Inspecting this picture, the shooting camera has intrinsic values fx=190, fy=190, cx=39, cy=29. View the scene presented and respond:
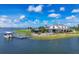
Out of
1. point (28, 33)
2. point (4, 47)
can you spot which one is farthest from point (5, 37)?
point (28, 33)

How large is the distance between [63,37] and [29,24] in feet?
1.25

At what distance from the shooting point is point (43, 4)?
6.41 ft

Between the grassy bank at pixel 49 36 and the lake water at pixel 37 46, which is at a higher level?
the grassy bank at pixel 49 36

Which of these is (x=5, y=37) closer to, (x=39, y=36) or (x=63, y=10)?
(x=39, y=36)

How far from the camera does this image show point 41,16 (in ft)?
6.47

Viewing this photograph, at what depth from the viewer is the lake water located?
196 cm

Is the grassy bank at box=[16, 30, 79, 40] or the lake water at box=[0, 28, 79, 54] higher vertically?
the grassy bank at box=[16, 30, 79, 40]

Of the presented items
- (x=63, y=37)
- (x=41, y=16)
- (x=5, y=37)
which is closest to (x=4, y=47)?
(x=5, y=37)

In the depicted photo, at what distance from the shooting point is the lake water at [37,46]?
77.2 inches

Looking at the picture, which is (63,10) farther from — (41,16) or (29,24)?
(29,24)

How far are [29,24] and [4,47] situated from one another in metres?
0.35

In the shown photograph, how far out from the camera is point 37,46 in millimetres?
1974
